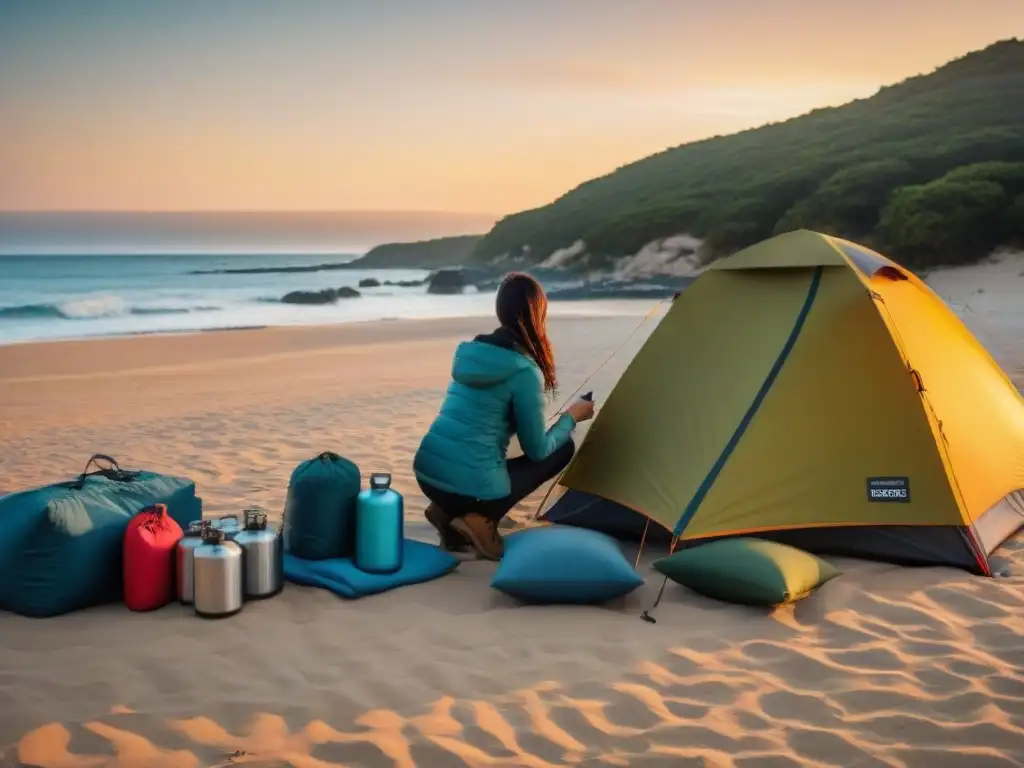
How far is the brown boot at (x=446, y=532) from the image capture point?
499 cm

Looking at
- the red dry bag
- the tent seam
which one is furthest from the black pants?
the red dry bag

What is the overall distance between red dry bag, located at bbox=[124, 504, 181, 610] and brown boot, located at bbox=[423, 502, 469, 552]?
4.52ft

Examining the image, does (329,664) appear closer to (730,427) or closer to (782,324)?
(730,427)

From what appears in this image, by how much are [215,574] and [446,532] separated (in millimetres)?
1331

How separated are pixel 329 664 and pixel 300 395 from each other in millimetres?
7574

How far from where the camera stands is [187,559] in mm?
4188

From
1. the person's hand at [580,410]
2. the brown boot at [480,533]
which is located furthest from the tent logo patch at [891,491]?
the brown boot at [480,533]

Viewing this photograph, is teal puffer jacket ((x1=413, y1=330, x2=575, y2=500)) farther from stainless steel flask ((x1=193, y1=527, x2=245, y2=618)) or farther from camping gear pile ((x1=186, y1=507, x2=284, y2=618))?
stainless steel flask ((x1=193, y1=527, x2=245, y2=618))

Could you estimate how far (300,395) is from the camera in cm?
1102

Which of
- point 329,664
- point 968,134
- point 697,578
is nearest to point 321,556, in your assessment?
point 329,664

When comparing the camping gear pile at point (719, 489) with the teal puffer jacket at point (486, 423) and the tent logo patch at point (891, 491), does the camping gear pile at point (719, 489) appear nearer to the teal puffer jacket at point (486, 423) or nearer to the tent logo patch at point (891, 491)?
the tent logo patch at point (891, 491)

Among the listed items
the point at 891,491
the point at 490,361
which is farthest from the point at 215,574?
the point at 891,491

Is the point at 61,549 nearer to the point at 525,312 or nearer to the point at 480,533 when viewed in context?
the point at 480,533

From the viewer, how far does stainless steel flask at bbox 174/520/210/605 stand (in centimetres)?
416
